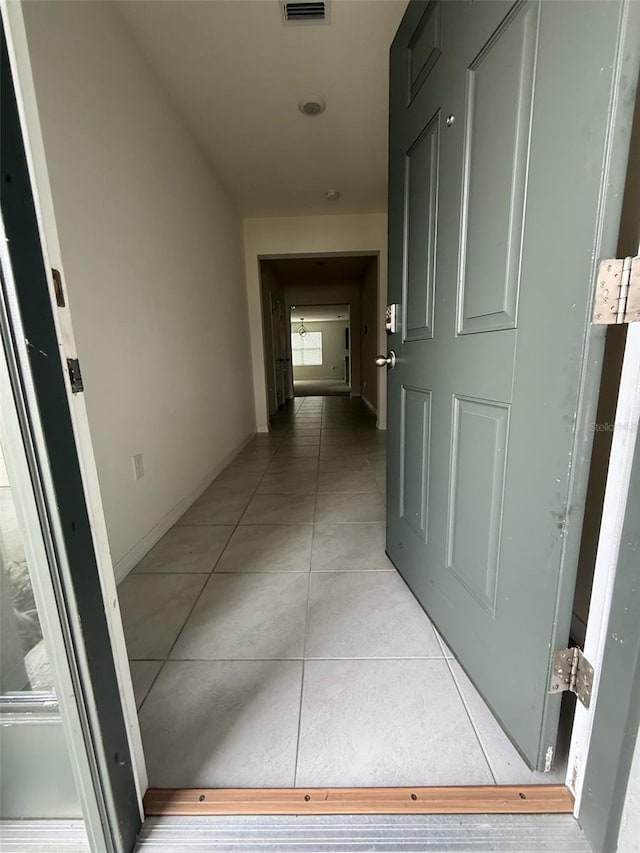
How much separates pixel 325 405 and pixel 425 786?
6.43 meters

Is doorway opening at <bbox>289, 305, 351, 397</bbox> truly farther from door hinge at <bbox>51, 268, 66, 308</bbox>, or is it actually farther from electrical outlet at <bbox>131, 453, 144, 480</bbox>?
door hinge at <bbox>51, 268, 66, 308</bbox>

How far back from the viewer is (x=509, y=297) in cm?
74

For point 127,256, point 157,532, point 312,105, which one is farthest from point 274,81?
point 157,532

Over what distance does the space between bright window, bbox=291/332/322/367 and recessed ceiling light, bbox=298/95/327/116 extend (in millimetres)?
12355

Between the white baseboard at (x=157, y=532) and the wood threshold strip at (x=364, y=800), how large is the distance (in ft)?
3.05

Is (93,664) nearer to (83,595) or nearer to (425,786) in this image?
(83,595)

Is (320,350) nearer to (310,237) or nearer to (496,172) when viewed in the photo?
(310,237)

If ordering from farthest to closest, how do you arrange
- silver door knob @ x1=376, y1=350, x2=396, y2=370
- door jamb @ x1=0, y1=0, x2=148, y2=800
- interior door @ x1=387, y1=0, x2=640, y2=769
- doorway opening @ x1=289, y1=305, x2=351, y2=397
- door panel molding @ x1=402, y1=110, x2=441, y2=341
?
doorway opening @ x1=289, y1=305, x2=351, y2=397 → silver door knob @ x1=376, y1=350, x2=396, y2=370 → door panel molding @ x1=402, y1=110, x2=441, y2=341 → interior door @ x1=387, y1=0, x2=640, y2=769 → door jamb @ x1=0, y1=0, x2=148, y2=800

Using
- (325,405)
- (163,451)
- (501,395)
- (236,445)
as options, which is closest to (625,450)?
(501,395)

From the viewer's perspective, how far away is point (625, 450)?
0.56m

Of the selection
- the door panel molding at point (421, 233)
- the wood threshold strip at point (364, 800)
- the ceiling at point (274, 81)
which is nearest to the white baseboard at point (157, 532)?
the wood threshold strip at point (364, 800)

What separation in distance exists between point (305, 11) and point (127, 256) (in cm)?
142

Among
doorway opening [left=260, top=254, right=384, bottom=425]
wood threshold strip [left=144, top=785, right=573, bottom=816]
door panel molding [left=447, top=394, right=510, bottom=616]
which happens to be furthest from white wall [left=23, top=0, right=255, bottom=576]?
doorway opening [left=260, top=254, right=384, bottom=425]

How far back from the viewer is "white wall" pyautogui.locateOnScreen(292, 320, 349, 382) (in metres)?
14.1
